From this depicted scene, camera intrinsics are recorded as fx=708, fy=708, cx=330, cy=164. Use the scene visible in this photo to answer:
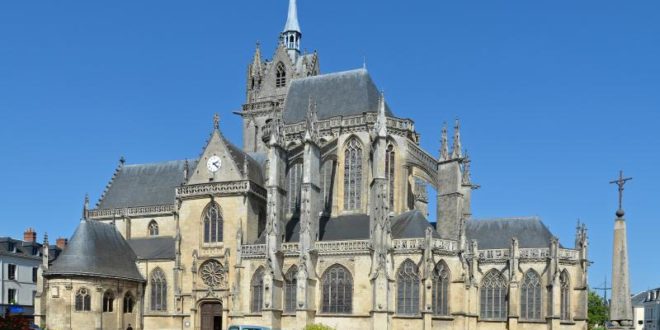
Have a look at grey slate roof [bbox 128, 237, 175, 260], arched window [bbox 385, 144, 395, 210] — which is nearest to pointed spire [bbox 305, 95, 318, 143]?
arched window [bbox 385, 144, 395, 210]

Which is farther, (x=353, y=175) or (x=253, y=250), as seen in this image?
(x=353, y=175)

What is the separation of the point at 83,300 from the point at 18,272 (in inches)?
541

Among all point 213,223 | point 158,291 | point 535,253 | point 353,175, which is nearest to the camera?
point 535,253

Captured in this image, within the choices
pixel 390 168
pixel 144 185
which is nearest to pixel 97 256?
pixel 144 185

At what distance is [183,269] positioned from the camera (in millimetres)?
40125

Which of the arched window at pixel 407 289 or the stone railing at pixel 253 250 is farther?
the stone railing at pixel 253 250

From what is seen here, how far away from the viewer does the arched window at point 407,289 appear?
114ft

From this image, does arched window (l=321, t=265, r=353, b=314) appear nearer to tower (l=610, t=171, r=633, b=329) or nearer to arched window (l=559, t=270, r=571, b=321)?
arched window (l=559, t=270, r=571, b=321)

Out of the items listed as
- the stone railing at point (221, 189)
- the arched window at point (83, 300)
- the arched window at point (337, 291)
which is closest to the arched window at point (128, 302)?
the arched window at point (83, 300)

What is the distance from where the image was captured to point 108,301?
39.1m

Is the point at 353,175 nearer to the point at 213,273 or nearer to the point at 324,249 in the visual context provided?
the point at 324,249

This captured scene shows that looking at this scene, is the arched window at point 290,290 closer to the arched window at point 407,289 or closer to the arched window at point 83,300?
the arched window at point 407,289

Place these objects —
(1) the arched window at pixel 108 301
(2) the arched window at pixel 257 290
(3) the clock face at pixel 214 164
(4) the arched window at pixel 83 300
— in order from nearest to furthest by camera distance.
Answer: (4) the arched window at pixel 83 300
(2) the arched window at pixel 257 290
(1) the arched window at pixel 108 301
(3) the clock face at pixel 214 164

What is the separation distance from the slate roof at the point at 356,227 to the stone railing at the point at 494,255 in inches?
125
